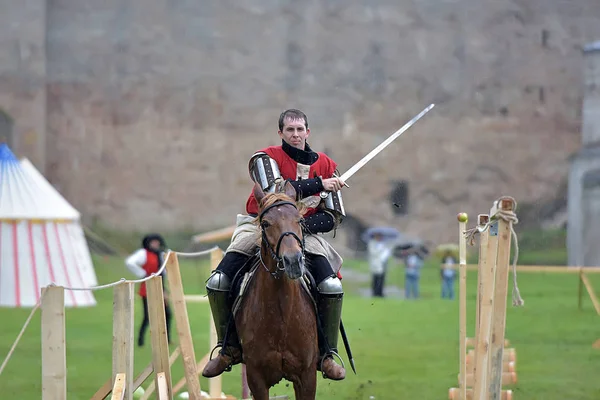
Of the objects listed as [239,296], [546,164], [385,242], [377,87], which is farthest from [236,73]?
[239,296]

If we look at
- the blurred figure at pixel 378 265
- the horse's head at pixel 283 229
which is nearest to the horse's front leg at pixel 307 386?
the horse's head at pixel 283 229

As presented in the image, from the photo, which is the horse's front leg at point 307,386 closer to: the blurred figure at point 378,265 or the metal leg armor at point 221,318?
the metal leg armor at point 221,318

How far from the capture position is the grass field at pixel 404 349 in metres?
8.73

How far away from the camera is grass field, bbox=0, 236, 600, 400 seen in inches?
344

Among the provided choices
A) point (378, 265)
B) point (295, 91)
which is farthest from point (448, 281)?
point (295, 91)

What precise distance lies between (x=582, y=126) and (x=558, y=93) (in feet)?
3.17

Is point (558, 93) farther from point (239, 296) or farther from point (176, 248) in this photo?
point (239, 296)

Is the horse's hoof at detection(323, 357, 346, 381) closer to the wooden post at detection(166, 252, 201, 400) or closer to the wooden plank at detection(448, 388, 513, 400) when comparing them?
the wooden post at detection(166, 252, 201, 400)

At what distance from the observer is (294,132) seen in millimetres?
5820

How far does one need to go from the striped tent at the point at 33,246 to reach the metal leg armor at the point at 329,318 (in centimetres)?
1172

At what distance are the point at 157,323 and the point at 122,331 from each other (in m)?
0.84

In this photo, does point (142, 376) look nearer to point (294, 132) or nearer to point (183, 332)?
point (183, 332)

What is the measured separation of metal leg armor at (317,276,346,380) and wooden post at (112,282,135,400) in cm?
98

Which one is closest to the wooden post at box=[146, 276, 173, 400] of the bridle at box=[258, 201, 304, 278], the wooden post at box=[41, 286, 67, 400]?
the bridle at box=[258, 201, 304, 278]
